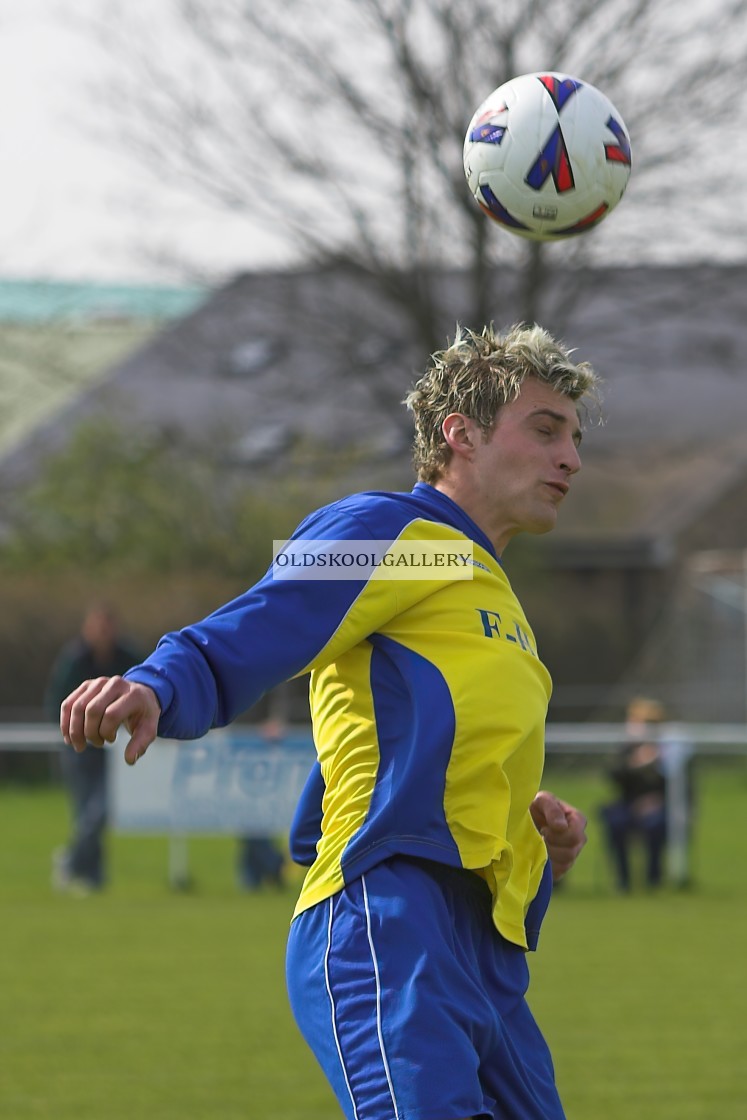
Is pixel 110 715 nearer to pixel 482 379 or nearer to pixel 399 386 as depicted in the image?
pixel 482 379

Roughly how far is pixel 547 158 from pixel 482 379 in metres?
1.13

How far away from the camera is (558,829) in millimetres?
3545

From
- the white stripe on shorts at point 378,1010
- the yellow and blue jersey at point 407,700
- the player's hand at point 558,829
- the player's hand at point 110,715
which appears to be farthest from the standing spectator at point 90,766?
the player's hand at point 110,715

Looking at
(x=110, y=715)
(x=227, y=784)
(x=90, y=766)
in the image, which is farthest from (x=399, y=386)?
(x=110, y=715)

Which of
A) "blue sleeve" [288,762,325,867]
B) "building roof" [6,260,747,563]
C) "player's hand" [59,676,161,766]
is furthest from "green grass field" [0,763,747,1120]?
"building roof" [6,260,747,563]

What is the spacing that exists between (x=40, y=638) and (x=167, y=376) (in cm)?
1373

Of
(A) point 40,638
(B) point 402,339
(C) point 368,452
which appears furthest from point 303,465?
(B) point 402,339

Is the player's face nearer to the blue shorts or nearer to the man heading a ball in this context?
the man heading a ball

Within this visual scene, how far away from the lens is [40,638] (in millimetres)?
23859

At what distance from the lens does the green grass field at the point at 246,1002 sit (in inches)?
242

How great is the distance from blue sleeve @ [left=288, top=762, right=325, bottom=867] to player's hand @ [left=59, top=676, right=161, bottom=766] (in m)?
0.68

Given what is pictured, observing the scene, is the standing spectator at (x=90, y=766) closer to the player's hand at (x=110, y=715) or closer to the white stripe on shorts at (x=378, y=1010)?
the white stripe on shorts at (x=378, y=1010)

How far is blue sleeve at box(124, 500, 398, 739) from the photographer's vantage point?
285 centimetres

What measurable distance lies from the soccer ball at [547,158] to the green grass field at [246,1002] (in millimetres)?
3036
